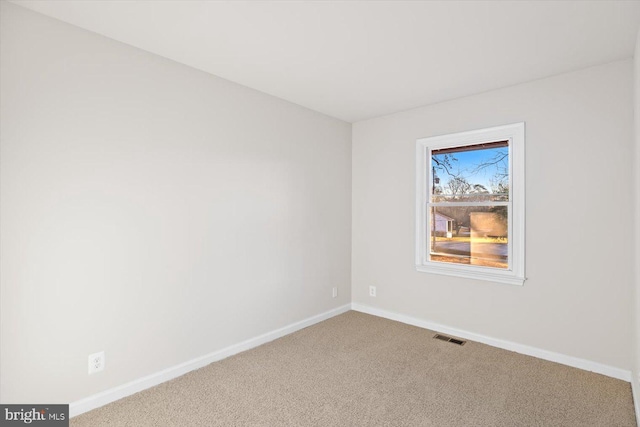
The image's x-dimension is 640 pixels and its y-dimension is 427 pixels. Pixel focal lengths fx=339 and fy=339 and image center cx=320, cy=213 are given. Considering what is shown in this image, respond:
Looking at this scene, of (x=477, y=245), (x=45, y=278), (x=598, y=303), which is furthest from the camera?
(x=477, y=245)

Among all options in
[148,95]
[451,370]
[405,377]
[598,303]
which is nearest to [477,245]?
[598,303]

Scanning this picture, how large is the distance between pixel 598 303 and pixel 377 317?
2.16 m

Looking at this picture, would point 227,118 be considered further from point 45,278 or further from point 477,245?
point 477,245

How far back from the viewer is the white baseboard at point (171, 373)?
224cm

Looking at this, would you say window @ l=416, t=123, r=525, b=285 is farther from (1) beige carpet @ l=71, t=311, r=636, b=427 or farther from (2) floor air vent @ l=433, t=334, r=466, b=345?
(1) beige carpet @ l=71, t=311, r=636, b=427

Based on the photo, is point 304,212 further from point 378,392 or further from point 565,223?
point 565,223

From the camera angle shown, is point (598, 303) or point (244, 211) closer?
point (598, 303)

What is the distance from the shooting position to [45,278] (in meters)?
2.08

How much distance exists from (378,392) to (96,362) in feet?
6.45

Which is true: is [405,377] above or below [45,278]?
below

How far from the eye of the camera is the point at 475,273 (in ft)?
11.2

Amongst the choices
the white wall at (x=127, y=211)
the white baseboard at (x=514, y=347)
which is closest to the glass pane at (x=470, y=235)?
the white baseboard at (x=514, y=347)

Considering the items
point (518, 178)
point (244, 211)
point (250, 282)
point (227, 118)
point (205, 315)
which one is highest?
point (227, 118)

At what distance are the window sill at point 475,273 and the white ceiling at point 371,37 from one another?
1787 millimetres
